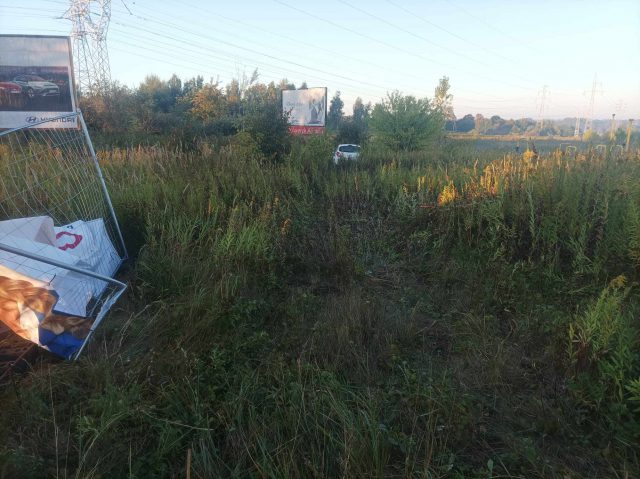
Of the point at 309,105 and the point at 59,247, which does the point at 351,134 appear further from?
the point at 59,247

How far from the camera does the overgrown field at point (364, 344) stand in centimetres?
199

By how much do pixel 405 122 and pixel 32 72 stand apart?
16384 millimetres

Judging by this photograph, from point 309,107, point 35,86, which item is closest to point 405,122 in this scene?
point 309,107

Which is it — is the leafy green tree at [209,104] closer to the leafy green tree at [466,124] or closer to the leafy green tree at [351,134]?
the leafy green tree at [351,134]

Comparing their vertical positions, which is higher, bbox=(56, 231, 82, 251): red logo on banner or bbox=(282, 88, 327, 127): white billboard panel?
bbox=(282, 88, 327, 127): white billboard panel

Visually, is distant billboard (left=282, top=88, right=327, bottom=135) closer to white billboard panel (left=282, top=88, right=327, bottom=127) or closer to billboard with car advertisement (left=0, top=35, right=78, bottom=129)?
white billboard panel (left=282, top=88, right=327, bottom=127)

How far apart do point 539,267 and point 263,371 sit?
269 centimetres

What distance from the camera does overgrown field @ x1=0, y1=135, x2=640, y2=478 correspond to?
6.52ft

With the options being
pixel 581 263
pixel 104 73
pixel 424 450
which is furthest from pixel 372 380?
pixel 104 73

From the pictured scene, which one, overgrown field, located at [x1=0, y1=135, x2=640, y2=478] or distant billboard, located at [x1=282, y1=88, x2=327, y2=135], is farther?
distant billboard, located at [x1=282, y1=88, x2=327, y2=135]

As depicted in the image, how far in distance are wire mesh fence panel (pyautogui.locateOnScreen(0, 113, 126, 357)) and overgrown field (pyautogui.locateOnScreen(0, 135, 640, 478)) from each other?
0.21 metres

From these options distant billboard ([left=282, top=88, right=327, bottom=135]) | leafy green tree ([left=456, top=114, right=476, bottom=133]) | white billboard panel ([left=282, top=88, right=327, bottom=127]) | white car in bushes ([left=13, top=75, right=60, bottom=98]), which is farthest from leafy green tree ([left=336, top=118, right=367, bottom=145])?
leafy green tree ([left=456, top=114, right=476, bottom=133])

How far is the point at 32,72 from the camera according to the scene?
16.5 m

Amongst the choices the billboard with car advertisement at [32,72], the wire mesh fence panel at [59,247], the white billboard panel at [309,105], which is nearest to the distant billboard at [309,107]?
the white billboard panel at [309,105]
